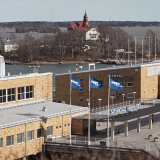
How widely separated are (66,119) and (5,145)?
2.56 meters

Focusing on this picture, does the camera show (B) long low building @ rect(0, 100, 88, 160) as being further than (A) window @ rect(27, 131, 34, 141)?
No

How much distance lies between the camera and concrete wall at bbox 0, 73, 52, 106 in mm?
19844

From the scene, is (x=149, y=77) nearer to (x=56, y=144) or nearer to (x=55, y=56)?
(x=56, y=144)

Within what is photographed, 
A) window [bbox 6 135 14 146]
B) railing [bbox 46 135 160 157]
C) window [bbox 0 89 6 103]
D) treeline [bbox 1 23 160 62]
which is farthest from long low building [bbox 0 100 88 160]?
treeline [bbox 1 23 160 62]

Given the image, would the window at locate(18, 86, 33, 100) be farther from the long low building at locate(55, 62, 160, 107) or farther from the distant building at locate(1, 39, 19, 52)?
the distant building at locate(1, 39, 19, 52)

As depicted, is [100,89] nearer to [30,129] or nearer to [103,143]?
[30,129]

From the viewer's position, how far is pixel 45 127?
61.5 feet

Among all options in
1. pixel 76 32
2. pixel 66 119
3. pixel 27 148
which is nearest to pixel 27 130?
pixel 27 148

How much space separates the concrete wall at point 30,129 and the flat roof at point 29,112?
0.44ft

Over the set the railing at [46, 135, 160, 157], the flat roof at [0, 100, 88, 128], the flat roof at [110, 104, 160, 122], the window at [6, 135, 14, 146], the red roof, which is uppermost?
the red roof

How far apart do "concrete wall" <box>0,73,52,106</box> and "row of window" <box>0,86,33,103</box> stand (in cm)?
10

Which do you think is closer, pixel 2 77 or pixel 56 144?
pixel 56 144

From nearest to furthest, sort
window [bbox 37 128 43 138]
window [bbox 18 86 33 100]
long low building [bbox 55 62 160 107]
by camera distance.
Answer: window [bbox 37 128 43 138] → window [bbox 18 86 33 100] → long low building [bbox 55 62 160 107]

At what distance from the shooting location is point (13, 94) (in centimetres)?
2006
